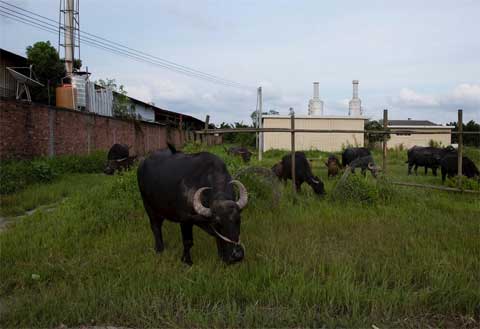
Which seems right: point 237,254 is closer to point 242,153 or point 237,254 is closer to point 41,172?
point 41,172

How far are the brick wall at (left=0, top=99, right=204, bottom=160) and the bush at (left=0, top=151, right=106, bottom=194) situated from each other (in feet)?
1.64

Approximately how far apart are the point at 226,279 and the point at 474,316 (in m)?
2.53

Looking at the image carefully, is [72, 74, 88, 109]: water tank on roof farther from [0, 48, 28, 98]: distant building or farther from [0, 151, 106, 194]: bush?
[0, 151, 106, 194]: bush

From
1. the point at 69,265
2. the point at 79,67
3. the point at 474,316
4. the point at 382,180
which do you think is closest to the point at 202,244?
the point at 69,265

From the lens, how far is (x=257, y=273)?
179 inches

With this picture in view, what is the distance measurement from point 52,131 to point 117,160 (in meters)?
2.65

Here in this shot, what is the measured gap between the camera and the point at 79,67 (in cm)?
2802

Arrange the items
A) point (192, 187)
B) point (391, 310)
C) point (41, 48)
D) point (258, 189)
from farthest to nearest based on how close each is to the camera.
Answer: point (41, 48)
point (258, 189)
point (192, 187)
point (391, 310)

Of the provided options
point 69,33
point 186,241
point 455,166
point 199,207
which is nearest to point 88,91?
point 69,33

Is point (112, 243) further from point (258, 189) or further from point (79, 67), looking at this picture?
point (79, 67)

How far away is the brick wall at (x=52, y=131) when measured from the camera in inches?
489

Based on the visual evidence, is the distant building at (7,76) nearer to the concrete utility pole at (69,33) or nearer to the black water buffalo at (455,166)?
the concrete utility pole at (69,33)

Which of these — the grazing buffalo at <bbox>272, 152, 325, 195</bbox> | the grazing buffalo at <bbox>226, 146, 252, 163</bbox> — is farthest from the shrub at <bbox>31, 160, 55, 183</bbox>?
the grazing buffalo at <bbox>272, 152, 325, 195</bbox>

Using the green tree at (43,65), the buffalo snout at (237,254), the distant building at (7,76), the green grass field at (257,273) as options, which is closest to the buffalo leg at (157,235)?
the green grass field at (257,273)
